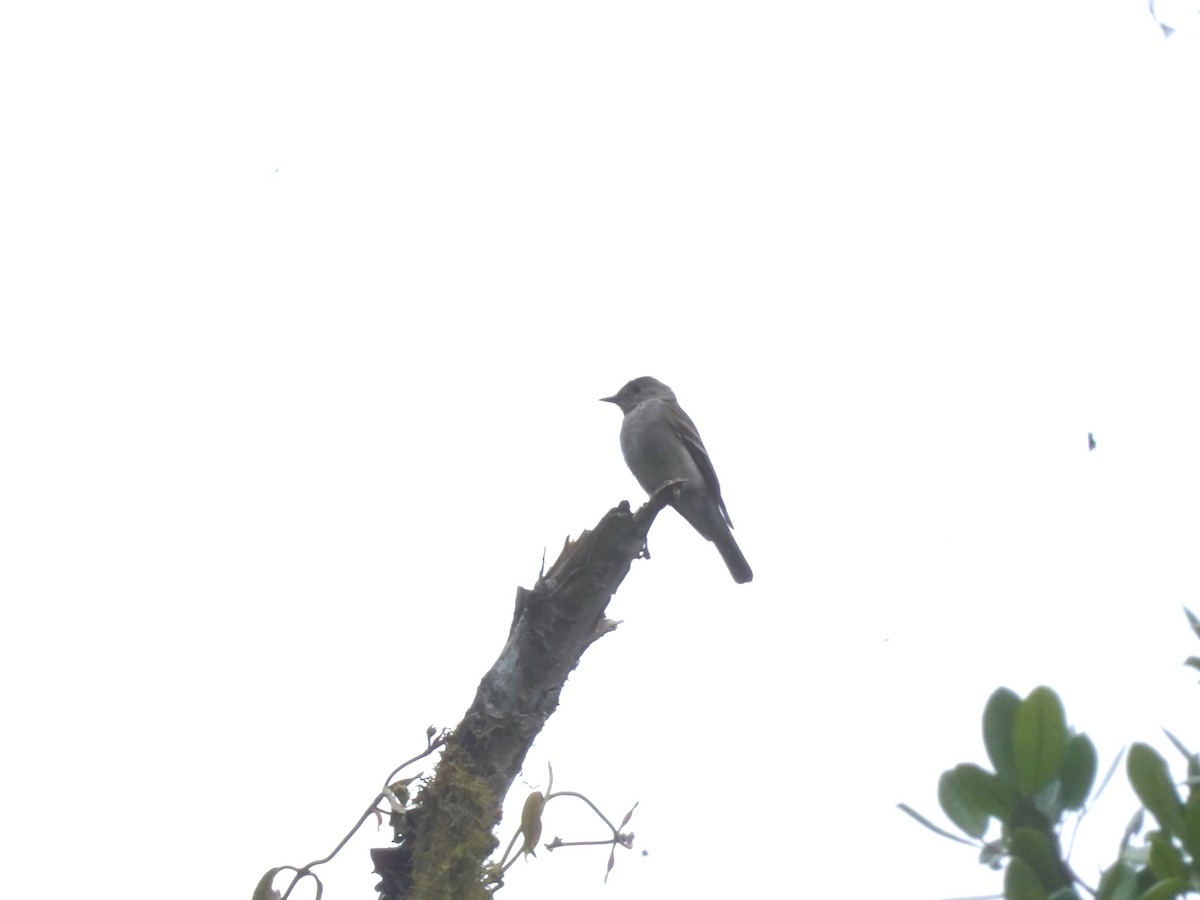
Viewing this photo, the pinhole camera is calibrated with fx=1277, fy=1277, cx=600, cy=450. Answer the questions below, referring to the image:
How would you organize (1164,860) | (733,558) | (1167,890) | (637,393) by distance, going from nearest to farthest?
1. (1167,890)
2. (1164,860)
3. (733,558)
4. (637,393)

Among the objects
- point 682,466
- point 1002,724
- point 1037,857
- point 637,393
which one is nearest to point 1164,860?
point 1037,857

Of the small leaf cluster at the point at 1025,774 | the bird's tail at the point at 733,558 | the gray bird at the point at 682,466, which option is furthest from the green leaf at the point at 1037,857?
the bird's tail at the point at 733,558

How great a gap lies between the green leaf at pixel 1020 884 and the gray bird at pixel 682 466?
23.3 feet

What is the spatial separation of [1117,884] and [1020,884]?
153 mm

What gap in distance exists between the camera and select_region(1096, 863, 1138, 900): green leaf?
6.77 feet

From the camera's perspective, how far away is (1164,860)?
212 centimetres

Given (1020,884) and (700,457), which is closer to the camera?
(1020,884)

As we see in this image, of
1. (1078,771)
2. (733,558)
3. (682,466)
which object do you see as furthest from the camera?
(733,558)

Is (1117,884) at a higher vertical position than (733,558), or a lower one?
lower

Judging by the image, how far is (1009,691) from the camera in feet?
7.75

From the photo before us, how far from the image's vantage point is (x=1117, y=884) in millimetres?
2066

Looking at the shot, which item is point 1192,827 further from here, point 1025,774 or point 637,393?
point 637,393

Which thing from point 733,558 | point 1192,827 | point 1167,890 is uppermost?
point 733,558

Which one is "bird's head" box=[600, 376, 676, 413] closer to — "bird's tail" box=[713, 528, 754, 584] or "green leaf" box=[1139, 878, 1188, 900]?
"bird's tail" box=[713, 528, 754, 584]
